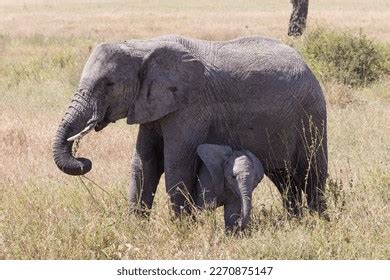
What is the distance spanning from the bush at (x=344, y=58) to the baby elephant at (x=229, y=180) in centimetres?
907

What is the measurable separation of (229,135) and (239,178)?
0.60 meters

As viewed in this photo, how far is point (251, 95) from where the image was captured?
6352 mm

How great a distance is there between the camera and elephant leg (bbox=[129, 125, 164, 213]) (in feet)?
21.5

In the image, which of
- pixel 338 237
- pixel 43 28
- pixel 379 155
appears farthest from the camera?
pixel 43 28

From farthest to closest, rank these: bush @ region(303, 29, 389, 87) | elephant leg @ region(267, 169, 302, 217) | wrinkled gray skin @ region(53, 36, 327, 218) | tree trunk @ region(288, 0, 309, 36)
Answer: tree trunk @ region(288, 0, 309, 36), bush @ region(303, 29, 389, 87), elephant leg @ region(267, 169, 302, 217), wrinkled gray skin @ region(53, 36, 327, 218)

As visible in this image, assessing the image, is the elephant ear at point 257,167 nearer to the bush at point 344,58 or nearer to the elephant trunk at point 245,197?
the elephant trunk at point 245,197

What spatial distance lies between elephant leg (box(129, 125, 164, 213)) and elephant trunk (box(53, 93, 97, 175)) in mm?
565

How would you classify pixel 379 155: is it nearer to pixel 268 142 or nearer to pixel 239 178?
pixel 268 142

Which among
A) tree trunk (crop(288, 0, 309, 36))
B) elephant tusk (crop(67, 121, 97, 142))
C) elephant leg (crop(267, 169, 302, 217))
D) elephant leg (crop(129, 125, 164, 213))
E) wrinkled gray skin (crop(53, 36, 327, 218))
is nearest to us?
elephant tusk (crop(67, 121, 97, 142))

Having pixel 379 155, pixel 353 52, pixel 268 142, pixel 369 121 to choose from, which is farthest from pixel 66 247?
pixel 353 52

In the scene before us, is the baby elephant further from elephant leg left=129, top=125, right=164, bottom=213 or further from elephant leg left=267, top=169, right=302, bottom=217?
elephant leg left=267, top=169, right=302, bottom=217

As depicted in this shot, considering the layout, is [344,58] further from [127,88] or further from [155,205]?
[127,88]

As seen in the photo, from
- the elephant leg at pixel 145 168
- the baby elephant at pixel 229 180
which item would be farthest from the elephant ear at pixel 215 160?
the elephant leg at pixel 145 168

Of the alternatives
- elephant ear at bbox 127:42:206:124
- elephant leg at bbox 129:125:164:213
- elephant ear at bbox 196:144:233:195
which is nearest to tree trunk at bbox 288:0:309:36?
elephant leg at bbox 129:125:164:213
